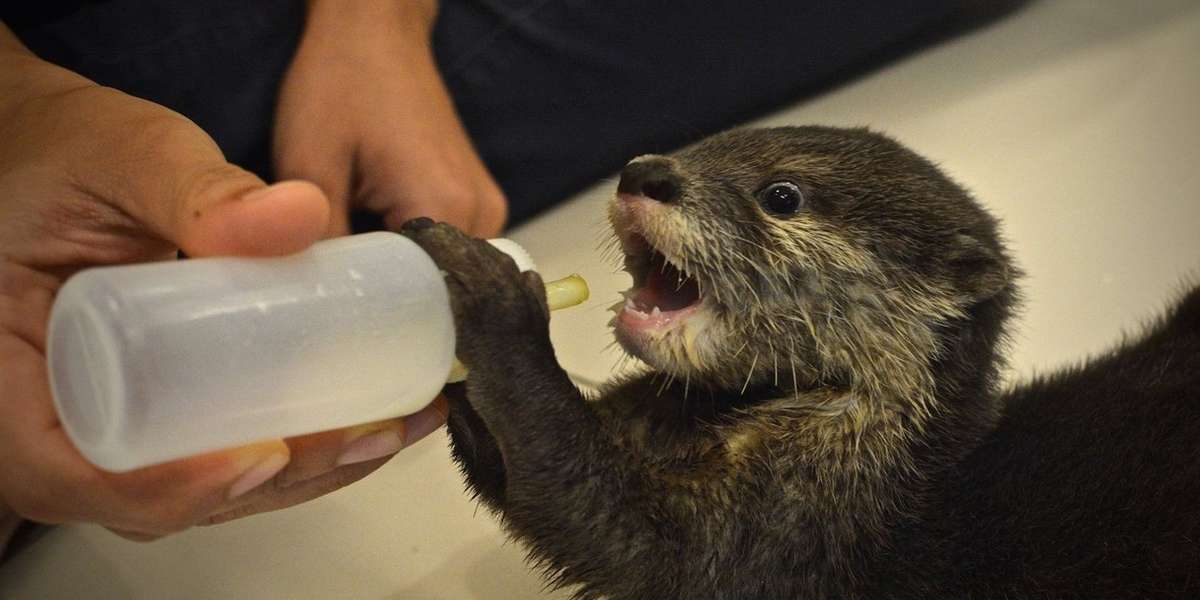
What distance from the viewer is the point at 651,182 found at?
5.15 ft

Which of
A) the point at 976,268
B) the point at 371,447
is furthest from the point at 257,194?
the point at 976,268

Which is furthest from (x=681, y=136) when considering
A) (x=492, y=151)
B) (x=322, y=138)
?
(x=322, y=138)

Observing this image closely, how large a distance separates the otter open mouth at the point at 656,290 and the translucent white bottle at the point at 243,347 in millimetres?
372

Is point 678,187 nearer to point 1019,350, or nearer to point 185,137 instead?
point 185,137

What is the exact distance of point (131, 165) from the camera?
129cm

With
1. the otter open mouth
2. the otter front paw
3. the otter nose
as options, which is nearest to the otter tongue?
the otter open mouth

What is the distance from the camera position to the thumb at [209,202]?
3.72 ft

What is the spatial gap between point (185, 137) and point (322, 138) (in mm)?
643

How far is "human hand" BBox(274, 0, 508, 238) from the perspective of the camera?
1.91 metres

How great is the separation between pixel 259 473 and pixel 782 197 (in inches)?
35.3

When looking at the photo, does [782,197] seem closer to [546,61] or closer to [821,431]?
[821,431]

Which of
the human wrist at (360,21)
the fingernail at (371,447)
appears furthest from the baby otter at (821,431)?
the human wrist at (360,21)

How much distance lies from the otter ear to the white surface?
0.82 metres

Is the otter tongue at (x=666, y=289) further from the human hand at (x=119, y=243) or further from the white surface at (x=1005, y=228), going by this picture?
the white surface at (x=1005, y=228)
